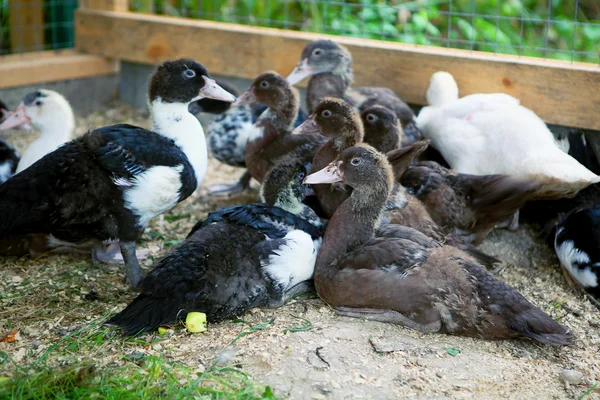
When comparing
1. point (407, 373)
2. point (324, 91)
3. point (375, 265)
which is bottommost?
point (407, 373)

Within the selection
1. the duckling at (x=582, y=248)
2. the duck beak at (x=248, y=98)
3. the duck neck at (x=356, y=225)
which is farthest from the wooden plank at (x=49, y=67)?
the duckling at (x=582, y=248)

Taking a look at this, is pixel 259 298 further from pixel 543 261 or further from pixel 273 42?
pixel 273 42

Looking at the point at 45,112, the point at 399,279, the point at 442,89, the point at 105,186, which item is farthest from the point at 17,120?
the point at 442,89

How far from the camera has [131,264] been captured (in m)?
4.14

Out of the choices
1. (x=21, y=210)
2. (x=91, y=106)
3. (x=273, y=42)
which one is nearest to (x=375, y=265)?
(x=21, y=210)

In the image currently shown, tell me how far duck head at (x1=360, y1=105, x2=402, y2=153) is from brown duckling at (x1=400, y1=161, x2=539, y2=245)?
26cm

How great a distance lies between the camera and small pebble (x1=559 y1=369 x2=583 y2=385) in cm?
332

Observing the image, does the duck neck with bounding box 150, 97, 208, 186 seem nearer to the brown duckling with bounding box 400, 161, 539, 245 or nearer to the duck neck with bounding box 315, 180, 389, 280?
the duck neck with bounding box 315, 180, 389, 280

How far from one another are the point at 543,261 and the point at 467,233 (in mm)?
610

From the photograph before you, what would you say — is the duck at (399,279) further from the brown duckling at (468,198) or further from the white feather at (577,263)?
the white feather at (577,263)

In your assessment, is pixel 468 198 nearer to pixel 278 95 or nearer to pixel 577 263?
pixel 577 263

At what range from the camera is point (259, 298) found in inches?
150

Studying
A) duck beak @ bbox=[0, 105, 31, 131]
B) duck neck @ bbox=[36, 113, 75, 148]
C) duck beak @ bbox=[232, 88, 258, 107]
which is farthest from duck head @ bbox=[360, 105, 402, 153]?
duck beak @ bbox=[0, 105, 31, 131]

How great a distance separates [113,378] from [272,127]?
2.57 m
